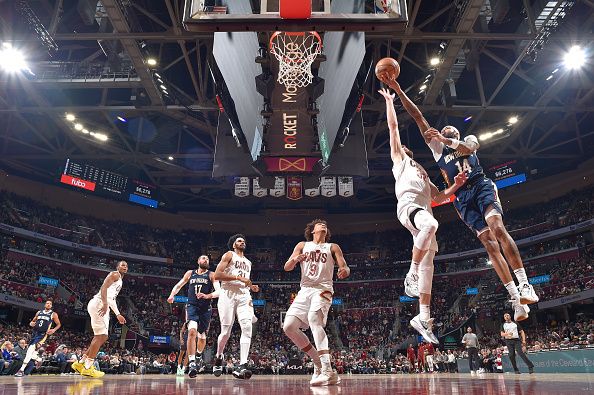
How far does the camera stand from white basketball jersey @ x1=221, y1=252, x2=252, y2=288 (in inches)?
286

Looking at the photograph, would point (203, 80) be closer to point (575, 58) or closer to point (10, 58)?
point (10, 58)

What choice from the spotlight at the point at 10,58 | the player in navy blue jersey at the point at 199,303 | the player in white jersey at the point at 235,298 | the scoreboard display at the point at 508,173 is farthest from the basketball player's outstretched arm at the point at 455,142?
the scoreboard display at the point at 508,173

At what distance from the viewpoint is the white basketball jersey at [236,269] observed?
7260mm

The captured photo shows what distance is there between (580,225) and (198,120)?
23.0 meters

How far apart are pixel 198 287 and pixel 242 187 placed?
9416 mm

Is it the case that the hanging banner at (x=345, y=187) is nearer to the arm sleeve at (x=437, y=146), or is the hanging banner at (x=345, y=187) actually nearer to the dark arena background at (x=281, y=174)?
the dark arena background at (x=281, y=174)

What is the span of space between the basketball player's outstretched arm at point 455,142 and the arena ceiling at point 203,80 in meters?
9.32

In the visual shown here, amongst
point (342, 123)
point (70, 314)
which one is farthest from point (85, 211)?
point (342, 123)

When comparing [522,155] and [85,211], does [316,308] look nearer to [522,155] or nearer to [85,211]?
[522,155]

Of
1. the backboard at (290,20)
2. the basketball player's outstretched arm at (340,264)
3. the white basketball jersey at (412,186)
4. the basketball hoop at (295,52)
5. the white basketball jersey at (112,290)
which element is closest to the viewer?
the white basketball jersey at (412,186)

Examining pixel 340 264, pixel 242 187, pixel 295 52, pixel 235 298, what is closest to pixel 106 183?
pixel 242 187

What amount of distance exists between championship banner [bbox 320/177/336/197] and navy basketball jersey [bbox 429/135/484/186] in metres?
12.2

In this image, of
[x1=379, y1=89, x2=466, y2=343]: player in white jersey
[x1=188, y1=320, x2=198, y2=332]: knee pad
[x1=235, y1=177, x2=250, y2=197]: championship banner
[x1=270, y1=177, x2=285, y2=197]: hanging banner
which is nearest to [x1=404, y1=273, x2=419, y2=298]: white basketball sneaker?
[x1=379, y1=89, x2=466, y2=343]: player in white jersey

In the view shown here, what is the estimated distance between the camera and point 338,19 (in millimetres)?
6047
